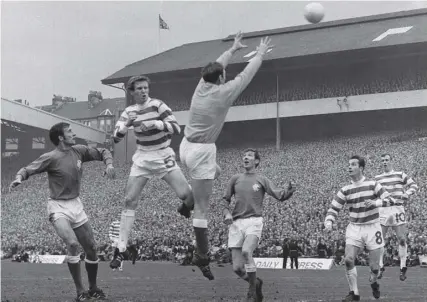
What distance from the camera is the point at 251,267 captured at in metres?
9.98

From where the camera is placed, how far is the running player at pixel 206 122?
9234mm

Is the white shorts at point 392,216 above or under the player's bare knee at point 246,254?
above

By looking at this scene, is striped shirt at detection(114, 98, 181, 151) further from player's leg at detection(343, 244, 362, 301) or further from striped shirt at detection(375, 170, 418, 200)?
striped shirt at detection(375, 170, 418, 200)

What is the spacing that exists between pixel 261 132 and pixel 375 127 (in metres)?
8.35

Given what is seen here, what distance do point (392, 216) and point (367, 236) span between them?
416cm

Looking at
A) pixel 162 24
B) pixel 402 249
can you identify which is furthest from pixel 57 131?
pixel 162 24

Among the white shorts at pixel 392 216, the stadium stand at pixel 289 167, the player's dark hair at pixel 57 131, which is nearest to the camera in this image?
the player's dark hair at pixel 57 131

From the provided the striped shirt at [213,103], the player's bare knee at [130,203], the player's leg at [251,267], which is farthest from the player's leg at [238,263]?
the striped shirt at [213,103]

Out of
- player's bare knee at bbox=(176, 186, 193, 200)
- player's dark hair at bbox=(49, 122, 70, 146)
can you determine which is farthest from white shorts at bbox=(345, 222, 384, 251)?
player's dark hair at bbox=(49, 122, 70, 146)

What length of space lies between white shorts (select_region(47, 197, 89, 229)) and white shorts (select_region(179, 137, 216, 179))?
1.84 metres

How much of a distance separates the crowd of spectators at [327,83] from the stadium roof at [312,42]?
143 centimetres

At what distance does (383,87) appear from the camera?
138ft

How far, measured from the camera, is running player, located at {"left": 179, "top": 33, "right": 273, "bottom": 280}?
9234mm

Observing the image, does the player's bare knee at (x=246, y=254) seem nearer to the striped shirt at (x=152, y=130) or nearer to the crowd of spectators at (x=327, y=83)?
the striped shirt at (x=152, y=130)
